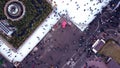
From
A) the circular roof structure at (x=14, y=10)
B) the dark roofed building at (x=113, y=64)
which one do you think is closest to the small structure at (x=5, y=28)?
the circular roof structure at (x=14, y=10)

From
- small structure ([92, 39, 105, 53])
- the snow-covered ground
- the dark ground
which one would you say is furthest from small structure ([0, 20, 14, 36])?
small structure ([92, 39, 105, 53])

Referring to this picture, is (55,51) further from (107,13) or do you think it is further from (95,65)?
(107,13)

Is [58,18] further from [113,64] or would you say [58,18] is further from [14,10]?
[113,64]

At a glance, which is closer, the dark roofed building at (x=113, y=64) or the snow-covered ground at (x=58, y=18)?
Result: the dark roofed building at (x=113, y=64)

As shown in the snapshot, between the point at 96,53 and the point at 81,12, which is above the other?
the point at 81,12

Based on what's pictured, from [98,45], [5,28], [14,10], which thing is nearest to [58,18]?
[14,10]

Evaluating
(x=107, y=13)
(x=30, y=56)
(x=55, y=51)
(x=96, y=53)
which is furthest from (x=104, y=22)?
(x=30, y=56)

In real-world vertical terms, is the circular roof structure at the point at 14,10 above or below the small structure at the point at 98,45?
above

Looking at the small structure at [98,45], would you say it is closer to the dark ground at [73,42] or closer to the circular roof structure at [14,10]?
the dark ground at [73,42]
